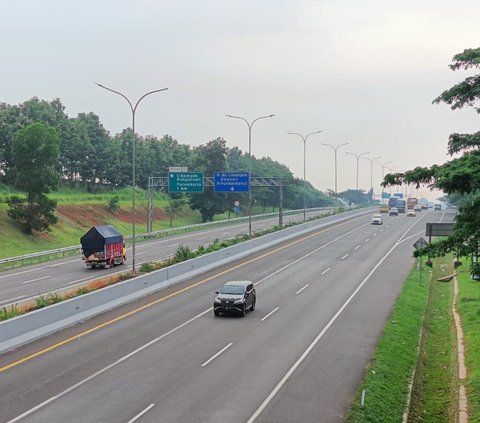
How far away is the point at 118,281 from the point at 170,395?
17.1 metres

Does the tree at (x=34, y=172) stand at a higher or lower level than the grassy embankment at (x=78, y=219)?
higher

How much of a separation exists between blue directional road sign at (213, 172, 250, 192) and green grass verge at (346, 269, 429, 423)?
127 ft

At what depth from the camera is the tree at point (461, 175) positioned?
14.6 meters

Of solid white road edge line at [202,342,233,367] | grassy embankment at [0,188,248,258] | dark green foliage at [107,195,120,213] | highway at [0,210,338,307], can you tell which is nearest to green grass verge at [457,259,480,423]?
solid white road edge line at [202,342,233,367]

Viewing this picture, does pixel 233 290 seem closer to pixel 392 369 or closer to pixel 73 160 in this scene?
pixel 392 369

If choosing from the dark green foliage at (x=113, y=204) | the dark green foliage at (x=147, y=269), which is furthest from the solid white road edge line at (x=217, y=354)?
the dark green foliage at (x=113, y=204)

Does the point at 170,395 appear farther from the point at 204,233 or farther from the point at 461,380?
the point at 204,233

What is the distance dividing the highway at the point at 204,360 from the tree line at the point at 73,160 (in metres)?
29.0

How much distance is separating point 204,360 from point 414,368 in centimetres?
697

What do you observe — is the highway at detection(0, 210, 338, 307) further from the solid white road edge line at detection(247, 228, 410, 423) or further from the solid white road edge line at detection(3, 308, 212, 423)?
the solid white road edge line at detection(247, 228, 410, 423)

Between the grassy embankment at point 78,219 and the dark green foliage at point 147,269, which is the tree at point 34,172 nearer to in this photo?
the grassy embankment at point 78,219

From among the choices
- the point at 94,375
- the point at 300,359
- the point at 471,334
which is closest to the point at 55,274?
the point at 94,375

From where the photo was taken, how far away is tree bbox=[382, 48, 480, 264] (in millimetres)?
14641

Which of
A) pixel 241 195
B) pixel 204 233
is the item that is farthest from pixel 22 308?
pixel 241 195
